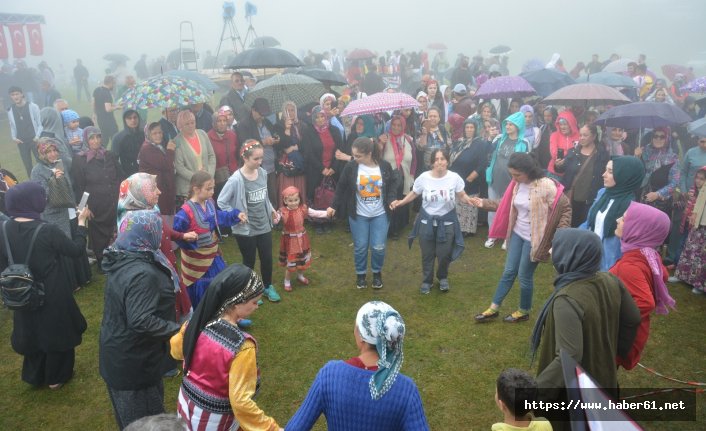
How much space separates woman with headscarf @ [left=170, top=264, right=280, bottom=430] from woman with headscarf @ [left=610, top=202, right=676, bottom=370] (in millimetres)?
2548

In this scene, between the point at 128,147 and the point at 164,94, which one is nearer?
the point at 164,94

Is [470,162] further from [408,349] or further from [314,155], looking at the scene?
[408,349]

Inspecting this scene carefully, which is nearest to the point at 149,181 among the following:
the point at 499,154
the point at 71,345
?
the point at 71,345

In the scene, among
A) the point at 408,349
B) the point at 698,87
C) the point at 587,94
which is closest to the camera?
the point at 408,349

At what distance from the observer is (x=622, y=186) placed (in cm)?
459

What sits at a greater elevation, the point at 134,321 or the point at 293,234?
the point at 134,321

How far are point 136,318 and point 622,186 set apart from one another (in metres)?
4.19

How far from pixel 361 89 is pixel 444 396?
45.2 feet

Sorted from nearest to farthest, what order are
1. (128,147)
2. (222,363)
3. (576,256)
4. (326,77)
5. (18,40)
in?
(222,363) → (576,256) → (128,147) → (326,77) → (18,40)

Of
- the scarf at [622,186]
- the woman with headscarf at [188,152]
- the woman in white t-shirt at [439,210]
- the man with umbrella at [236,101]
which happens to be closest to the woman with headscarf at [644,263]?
the scarf at [622,186]

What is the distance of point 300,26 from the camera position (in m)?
53.8

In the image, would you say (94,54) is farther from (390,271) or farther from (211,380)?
(211,380)

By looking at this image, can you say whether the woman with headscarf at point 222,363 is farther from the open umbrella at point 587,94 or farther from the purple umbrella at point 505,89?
the purple umbrella at point 505,89

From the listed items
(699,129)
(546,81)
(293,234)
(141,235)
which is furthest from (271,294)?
(546,81)
